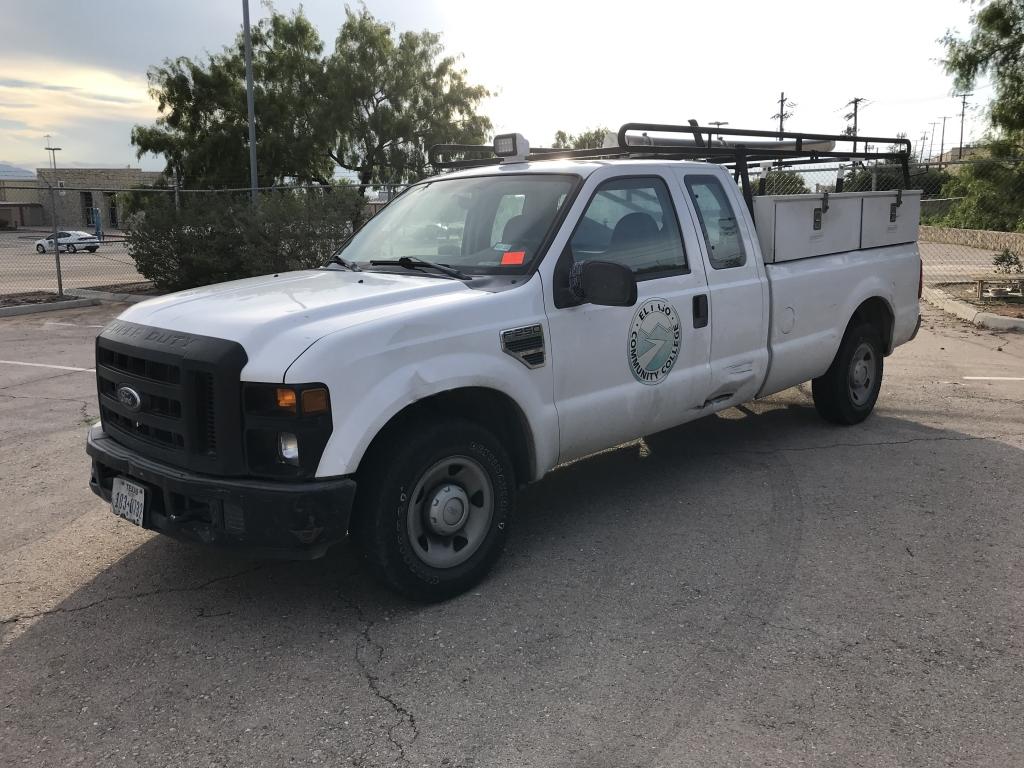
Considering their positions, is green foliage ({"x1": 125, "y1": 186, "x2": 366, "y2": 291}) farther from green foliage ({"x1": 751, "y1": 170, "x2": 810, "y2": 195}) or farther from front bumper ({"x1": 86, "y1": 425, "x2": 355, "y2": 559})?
front bumper ({"x1": 86, "y1": 425, "x2": 355, "y2": 559})

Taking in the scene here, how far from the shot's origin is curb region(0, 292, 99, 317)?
49.4 ft

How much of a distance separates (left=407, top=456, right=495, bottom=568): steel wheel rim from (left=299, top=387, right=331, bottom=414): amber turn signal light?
57 centimetres

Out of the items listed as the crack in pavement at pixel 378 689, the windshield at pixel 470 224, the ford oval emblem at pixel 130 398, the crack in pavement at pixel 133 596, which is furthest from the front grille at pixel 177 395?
the windshield at pixel 470 224

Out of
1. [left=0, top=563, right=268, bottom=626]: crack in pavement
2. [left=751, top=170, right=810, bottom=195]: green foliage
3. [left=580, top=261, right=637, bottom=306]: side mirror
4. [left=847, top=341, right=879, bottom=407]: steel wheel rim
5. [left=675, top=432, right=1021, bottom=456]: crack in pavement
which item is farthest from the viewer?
[left=751, top=170, right=810, bottom=195]: green foliage

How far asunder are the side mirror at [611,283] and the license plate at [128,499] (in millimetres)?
2169

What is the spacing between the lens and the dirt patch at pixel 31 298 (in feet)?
53.5

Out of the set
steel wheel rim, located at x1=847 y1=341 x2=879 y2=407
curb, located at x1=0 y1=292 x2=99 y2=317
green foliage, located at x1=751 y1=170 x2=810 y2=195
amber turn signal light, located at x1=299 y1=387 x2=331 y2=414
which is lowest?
curb, located at x1=0 y1=292 x2=99 y2=317

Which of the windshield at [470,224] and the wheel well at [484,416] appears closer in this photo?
the wheel well at [484,416]

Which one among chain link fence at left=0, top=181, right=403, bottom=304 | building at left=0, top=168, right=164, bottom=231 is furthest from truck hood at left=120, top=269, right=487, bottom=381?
building at left=0, top=168, right=164, bottom=231

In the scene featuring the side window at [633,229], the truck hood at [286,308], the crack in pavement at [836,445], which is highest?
the side window at [633,229]

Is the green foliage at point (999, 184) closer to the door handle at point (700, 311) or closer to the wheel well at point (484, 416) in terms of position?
the door handle at point (700, 311)

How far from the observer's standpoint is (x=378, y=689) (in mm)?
3322

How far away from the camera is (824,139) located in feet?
22.1

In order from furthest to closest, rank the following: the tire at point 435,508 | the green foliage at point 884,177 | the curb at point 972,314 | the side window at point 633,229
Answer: the curb at point 972,314 < the green foliage at point 884,177 < the side window at point 633,229 < the tire at point 435,508
